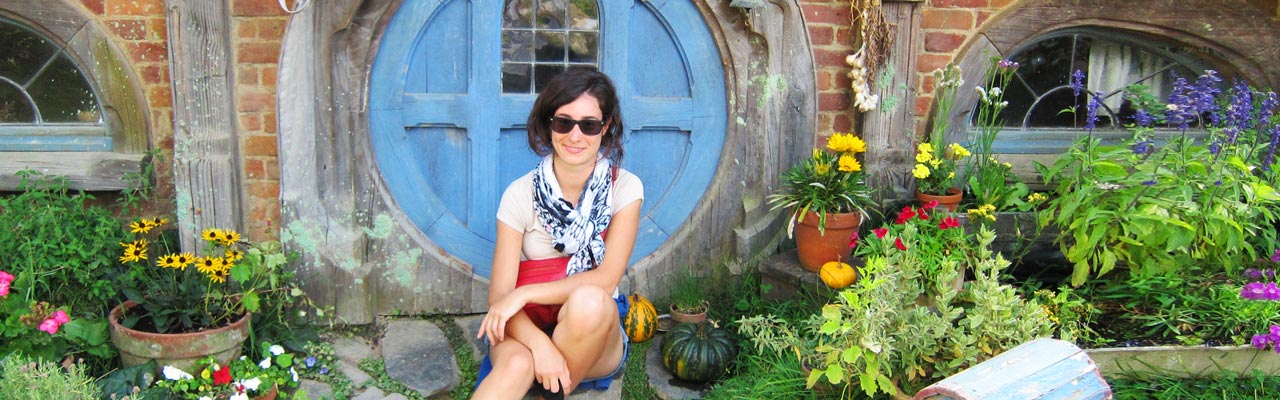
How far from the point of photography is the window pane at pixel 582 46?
3904 millimetres

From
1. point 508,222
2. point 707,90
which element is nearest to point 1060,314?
point 707,90

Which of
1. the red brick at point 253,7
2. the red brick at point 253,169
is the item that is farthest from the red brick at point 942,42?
the red brick at point 253,169

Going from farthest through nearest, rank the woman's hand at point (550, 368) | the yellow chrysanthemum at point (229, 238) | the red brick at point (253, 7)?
1. the red brick at point (253, 7)
2. the yellow chrysanthemum at point (229, 238)
3. the woman's hand at point (550, 368)

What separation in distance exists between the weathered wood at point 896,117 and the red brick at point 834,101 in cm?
12

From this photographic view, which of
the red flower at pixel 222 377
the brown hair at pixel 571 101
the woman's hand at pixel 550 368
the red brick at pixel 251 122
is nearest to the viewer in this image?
the woman's hand at pixel 550 368

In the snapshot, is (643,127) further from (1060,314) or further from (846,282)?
(1060,314)

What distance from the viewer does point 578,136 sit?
297 cm

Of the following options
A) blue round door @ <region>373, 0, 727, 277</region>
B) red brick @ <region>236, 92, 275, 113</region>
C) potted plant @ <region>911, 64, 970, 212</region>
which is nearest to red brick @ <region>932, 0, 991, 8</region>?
potted plant @ <region>911, 64, 970, 212</region>

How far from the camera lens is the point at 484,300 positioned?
160 inches

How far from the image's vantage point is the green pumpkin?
3479 millimetres

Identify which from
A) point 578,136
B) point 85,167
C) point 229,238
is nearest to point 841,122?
point 578,136

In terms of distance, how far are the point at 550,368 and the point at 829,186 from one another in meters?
1.51

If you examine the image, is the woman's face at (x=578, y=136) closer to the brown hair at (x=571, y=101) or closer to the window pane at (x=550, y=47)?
the brown hair at (x=571, y=101)

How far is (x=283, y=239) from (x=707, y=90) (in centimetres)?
191
